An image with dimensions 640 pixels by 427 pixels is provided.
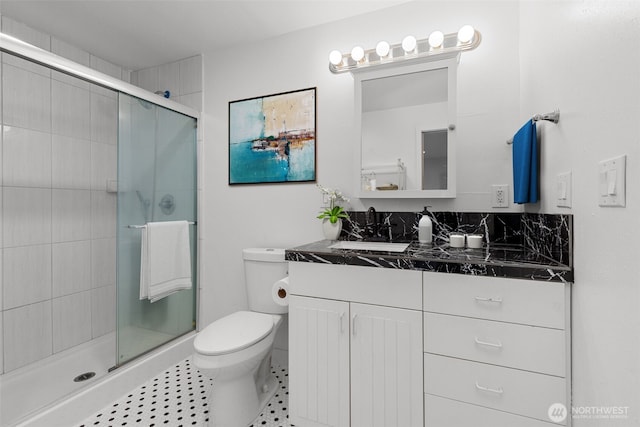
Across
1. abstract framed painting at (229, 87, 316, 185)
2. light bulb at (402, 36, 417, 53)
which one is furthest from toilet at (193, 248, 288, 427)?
light bulb at (402, 36, 417, 53)

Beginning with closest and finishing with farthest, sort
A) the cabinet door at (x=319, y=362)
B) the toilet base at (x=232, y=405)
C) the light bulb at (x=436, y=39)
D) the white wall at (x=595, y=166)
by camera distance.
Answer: the white wall at (x=595, y=166) → the cabinet door at (x=319, y=362) → the toilet base at (x=232, y=405) → the light bulb at (x=436, y=39)

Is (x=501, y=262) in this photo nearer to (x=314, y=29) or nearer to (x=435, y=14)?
(x=435, y=14)

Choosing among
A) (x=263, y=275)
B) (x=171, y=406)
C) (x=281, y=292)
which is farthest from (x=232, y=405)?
(x=263, y=275)

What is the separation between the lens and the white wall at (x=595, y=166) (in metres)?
0.63

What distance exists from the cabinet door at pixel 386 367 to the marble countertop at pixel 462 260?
0.65 ft

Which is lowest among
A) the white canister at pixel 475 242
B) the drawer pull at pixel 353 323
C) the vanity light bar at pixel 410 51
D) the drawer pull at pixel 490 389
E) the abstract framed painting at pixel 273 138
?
the drawer pull at pixel 490 389

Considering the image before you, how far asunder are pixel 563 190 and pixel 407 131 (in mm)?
806

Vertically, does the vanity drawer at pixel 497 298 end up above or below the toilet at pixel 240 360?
above

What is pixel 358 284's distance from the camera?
1.27m

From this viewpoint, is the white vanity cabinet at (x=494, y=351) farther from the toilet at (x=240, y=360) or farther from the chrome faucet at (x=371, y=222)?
the toilet at (x=240, y=360)

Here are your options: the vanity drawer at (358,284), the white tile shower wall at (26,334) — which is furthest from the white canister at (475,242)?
the white tile shower wall at (26,334)

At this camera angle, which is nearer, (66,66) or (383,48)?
(66,66)

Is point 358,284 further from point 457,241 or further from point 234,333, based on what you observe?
point 234,333

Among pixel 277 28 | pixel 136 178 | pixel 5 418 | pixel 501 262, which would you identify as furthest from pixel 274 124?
pixel 5 418
